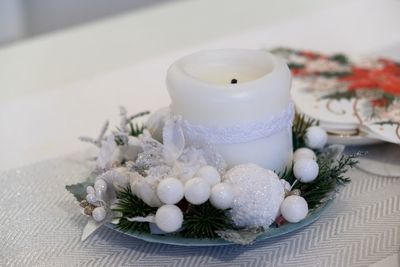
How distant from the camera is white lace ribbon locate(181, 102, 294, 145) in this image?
605 millimetres


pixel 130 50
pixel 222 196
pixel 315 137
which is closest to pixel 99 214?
pixel 222 196

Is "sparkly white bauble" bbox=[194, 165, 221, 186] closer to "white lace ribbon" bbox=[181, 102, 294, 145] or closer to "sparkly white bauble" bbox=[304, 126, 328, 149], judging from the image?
"white lace ribbon" bbox=[181, 102, 294, 145]

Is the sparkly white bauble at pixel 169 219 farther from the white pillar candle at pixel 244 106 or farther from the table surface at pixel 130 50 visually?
the table surface at pixel 130 50

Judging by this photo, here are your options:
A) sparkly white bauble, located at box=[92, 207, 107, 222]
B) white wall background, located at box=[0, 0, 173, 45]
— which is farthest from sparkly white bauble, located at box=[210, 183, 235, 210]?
white wall background, located at box=[0, 0, 173, 45]

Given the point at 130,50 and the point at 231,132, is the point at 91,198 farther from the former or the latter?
the point at 130,50

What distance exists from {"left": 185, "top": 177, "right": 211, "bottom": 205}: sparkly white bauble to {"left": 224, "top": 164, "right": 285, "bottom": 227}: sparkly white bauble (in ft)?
0.09

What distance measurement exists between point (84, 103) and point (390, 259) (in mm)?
552

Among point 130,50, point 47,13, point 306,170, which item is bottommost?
point 47,13

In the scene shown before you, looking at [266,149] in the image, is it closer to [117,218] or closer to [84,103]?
[117,218]

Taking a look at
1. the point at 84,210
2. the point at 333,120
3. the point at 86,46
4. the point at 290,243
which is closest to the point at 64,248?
the point at 84,210

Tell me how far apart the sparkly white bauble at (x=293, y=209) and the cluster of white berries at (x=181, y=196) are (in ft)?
0.17

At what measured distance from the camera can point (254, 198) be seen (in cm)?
56

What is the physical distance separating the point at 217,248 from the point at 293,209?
0.25 ft

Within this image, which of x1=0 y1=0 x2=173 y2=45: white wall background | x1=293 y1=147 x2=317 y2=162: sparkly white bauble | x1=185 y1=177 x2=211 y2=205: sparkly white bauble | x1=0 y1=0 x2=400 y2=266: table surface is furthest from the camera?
x1=0 y1=0 x2=173 y2=45: white wall background
